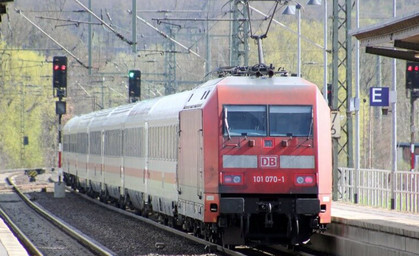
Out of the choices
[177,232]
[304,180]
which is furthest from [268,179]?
[177,232]

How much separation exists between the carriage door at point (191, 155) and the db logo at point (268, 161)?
3.63ft

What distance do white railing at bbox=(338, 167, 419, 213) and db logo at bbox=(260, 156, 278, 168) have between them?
8.76m

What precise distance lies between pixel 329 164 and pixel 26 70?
229 ft

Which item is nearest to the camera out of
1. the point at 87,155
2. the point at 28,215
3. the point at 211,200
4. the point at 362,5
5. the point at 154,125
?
the point at 211,200

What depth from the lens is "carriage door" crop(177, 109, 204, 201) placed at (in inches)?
764

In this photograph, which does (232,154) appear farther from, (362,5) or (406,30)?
(362,5)

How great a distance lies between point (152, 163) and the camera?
1060 inches

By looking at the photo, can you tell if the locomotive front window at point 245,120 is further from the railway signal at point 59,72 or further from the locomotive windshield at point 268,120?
the railway signal at point 59,72

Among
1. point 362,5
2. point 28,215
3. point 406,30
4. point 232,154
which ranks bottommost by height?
point 28,215

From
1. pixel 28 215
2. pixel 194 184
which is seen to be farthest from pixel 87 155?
pixel 194 184

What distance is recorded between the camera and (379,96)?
1147 inches

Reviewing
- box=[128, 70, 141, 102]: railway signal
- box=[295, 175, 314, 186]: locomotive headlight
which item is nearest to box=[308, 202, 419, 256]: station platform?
box=[295, 175, 314, 186]: locomotive headlight

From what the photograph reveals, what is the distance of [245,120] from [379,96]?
11.0 metres

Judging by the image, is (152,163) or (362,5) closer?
(152,163)
